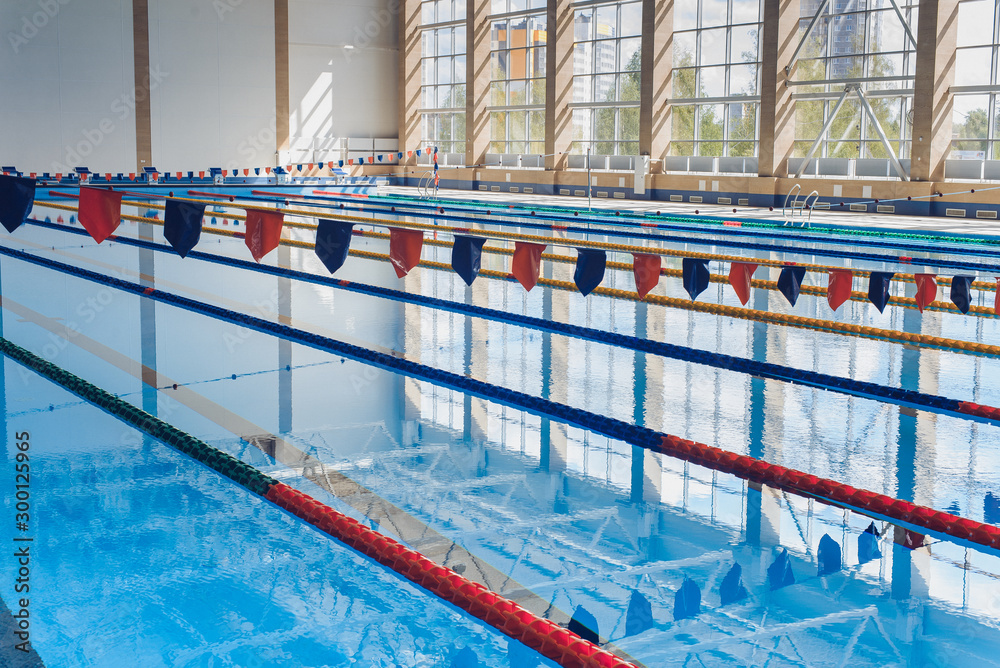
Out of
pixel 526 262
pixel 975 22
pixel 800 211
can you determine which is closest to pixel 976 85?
pixel 975 22

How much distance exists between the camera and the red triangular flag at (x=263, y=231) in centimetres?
762

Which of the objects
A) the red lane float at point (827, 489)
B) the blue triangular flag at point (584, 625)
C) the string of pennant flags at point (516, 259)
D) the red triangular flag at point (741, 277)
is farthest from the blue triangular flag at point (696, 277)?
the blue triangular flag at point (584, 625)

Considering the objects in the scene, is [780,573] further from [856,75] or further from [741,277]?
[856,75]

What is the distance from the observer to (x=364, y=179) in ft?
101

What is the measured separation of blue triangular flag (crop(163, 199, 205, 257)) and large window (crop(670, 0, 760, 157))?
735 inches

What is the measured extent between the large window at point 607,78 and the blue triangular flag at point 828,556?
23593 millimetres

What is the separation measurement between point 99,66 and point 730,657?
91.2ft

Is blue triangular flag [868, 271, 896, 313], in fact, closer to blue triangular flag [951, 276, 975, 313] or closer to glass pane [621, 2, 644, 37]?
blue triangular flag [951, 276, 975, 313]

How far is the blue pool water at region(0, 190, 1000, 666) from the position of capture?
262 cm

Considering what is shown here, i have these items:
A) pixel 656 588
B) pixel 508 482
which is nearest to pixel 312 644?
pixel 656 588

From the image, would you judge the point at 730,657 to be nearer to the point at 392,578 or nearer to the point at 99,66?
the point at 392,578

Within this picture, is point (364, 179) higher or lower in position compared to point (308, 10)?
lower

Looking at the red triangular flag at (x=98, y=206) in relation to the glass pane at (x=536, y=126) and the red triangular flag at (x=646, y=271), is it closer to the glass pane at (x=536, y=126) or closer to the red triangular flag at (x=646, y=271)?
the red triangular flag at (x=646, y=271)

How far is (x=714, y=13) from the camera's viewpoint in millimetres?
23703
